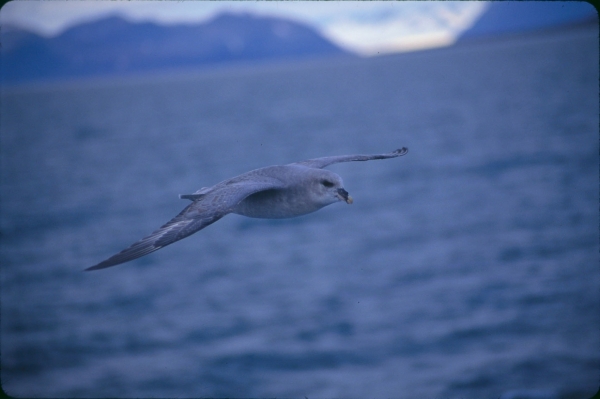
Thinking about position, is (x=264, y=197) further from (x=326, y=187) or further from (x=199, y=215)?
(x=199, y=215)

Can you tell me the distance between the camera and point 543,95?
9594 centimetres

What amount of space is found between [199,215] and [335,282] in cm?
2332

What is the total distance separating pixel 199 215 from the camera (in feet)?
20.3

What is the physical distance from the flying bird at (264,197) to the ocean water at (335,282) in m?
14.1

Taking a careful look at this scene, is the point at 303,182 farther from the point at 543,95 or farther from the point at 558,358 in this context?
the point at 543,95

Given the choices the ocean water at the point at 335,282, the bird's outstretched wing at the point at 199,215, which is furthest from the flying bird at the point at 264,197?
the ocean water at the point at 335,282

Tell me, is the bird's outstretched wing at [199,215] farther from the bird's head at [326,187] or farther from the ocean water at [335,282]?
the ocean water at [335,282]

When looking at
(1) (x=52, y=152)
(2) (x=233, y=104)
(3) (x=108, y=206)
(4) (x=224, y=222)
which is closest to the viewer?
(4) (x=224, y=222)

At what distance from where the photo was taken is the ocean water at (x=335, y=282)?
22.2 metres

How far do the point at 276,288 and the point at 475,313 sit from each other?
30.5 feet

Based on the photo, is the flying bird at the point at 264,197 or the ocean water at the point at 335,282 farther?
the ocean water at the point at 335,282

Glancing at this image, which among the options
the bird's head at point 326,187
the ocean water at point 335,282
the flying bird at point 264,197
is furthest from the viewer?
the ocean water at point 335,282

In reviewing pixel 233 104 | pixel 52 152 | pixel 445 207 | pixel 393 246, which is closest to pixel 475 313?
pixel 393 246

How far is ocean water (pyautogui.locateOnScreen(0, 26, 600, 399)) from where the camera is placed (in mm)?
22156
